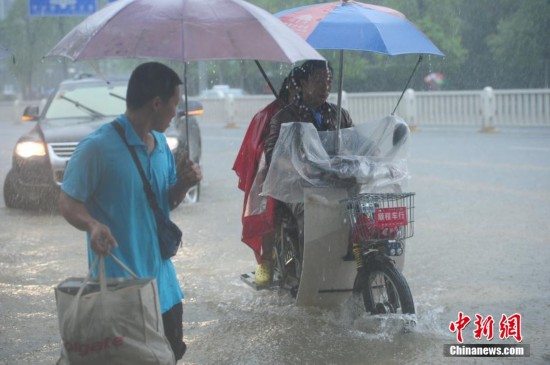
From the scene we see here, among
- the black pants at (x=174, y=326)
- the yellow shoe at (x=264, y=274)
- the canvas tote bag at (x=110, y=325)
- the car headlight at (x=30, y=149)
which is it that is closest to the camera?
the canvas tote bag at (x=110, y=325)

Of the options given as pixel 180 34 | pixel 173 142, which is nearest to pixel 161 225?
pixel 180 34

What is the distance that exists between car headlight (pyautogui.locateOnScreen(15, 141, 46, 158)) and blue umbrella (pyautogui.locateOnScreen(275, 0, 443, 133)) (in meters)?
5.65

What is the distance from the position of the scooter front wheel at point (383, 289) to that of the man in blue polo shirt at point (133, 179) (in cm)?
186

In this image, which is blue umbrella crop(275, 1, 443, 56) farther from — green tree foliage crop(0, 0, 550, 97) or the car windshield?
green tree foliage crop(0, 0, 550, 97)

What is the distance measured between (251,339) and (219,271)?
2.17 meters

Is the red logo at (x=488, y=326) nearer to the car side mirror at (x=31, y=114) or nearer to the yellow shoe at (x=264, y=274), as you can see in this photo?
the yellow shoe at (x=264, y=274)

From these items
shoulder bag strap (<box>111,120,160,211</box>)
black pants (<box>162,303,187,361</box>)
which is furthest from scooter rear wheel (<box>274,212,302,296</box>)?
shoulder bag strap (<box>111,120,160,211</box>)

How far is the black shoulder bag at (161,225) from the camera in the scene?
3600 mm

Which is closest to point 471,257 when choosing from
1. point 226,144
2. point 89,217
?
point 89,217

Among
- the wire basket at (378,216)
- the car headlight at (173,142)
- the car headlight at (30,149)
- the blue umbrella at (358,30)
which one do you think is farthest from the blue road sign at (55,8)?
the wire basket at (378,216)

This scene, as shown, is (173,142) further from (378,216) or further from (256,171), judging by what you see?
(378,216)

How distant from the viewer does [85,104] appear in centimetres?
1162

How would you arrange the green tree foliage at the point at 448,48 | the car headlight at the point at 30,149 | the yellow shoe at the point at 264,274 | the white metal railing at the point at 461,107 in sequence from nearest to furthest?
1. the yellow shoe at the point at 264,274
2. the car headlight at the point at 30,149
3. the white metal railing at the point at 461,107
4. the green tree foliage at the point at 448,48

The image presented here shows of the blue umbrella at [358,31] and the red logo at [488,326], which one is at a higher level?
the blue umbrella at [358,31]
